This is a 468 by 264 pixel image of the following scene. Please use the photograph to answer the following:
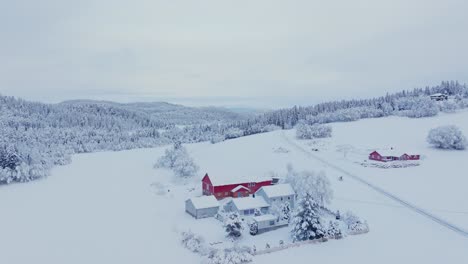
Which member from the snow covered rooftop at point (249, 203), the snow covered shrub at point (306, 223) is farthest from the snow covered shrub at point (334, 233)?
the snow covered rooftop at point (249, 203)

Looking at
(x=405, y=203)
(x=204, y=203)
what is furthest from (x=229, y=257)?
(x=405, y=203)

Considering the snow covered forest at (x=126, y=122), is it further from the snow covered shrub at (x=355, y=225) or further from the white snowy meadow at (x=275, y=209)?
the snow covered shrub at (x=355, y=225)

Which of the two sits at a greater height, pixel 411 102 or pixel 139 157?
pixel 411 102

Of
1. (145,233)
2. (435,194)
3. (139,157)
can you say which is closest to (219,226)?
(145,233)

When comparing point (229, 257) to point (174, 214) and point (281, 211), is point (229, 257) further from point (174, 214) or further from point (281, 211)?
point (174, 214)

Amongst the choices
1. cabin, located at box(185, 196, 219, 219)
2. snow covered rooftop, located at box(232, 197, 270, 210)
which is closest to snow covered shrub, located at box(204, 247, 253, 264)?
snow covered rooftop, located at box(232, 197, 270, 210)

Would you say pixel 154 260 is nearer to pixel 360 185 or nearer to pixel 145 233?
pixel 145 233
